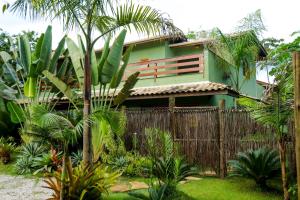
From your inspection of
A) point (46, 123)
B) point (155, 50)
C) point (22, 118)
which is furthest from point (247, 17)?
point (46, 123)

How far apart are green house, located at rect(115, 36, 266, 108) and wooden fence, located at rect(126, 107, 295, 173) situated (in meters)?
2.60

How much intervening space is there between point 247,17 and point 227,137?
31.3 feet

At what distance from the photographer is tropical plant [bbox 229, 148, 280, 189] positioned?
7398 millimetres

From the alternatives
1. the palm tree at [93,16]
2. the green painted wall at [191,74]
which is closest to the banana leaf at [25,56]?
the green painted wall at [191,74]

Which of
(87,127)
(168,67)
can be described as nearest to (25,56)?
(168,67)

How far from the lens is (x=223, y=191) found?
749 cm

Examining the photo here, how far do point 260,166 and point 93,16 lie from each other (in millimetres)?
5168

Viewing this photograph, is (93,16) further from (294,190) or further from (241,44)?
(241,44)

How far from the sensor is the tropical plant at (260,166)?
291 inches

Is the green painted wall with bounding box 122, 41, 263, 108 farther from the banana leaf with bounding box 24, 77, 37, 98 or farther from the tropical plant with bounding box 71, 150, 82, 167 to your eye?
the tropical plant with bounding box 71, 150, 82, 167

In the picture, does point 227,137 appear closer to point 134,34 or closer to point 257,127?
point 257,127

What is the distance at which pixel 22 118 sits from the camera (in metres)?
13.5

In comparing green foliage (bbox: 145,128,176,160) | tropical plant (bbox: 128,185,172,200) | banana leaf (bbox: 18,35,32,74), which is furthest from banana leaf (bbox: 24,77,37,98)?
tropical plant (bbox: 128,185,172,200)

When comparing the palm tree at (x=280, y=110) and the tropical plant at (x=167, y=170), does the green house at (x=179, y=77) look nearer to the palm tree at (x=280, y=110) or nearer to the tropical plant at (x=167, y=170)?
the palm tree at (x=280, y=110)
